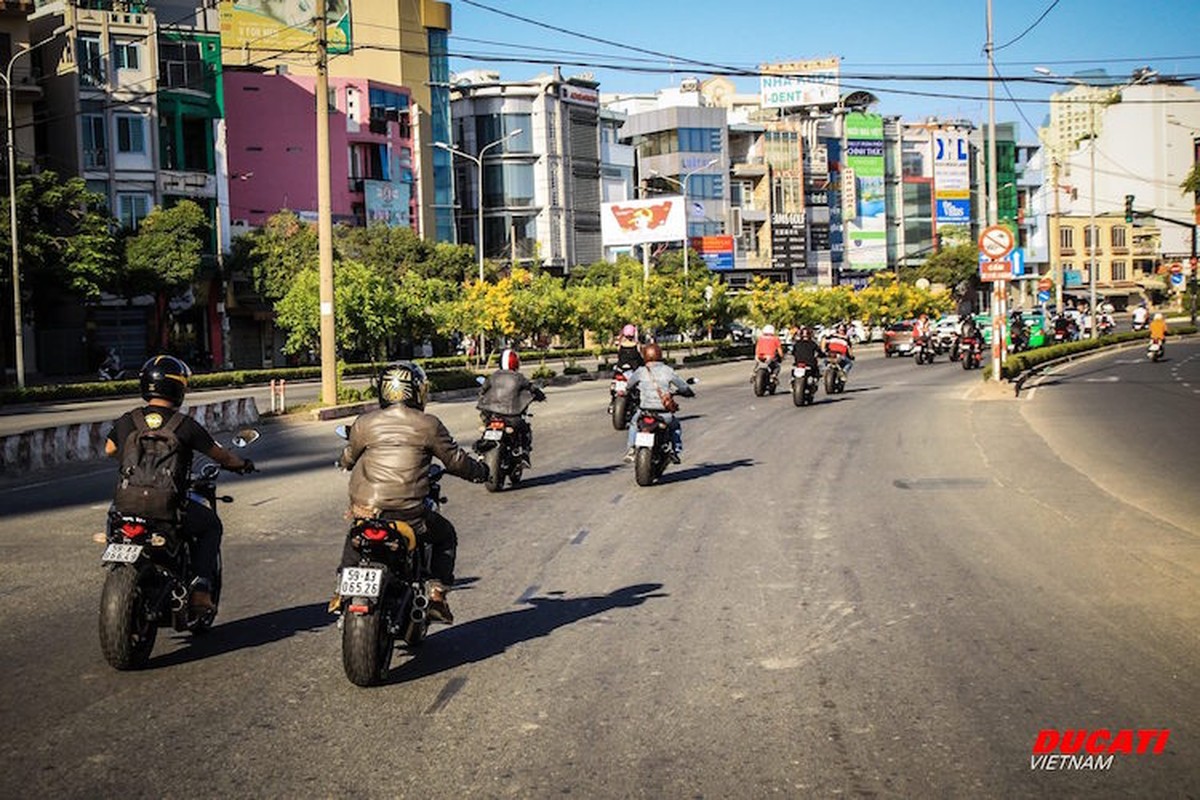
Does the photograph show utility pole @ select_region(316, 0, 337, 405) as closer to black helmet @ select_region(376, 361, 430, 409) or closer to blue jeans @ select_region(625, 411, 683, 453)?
blue jeans @ select_region(625, 411, 683, 453)

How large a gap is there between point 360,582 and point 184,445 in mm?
1597

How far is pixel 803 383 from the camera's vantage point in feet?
91.0

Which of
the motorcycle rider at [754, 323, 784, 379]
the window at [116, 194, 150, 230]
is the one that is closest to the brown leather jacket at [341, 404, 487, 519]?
the motorcycle rider at [754, 323, 784, 379]

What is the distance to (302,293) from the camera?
34812mm

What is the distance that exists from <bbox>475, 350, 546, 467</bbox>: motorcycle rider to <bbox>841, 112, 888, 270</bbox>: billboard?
350 feet

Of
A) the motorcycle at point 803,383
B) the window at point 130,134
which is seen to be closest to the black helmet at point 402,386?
the motorcycle at point 803,383

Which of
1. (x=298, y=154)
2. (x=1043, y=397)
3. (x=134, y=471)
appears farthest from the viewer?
(x=298, y=154)

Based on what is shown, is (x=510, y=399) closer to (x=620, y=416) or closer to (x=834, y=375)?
(x=620, y=416)

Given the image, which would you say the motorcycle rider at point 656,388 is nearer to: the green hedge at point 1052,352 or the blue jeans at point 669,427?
the blue jeans at point 669,427

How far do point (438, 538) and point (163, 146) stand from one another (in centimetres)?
5601

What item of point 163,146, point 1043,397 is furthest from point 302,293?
point 163,146

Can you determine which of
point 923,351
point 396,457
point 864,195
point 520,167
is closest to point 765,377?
point 923,351

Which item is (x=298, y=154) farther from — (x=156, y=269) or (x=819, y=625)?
(x=819, y=625)

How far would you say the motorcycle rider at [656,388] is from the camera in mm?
15727
